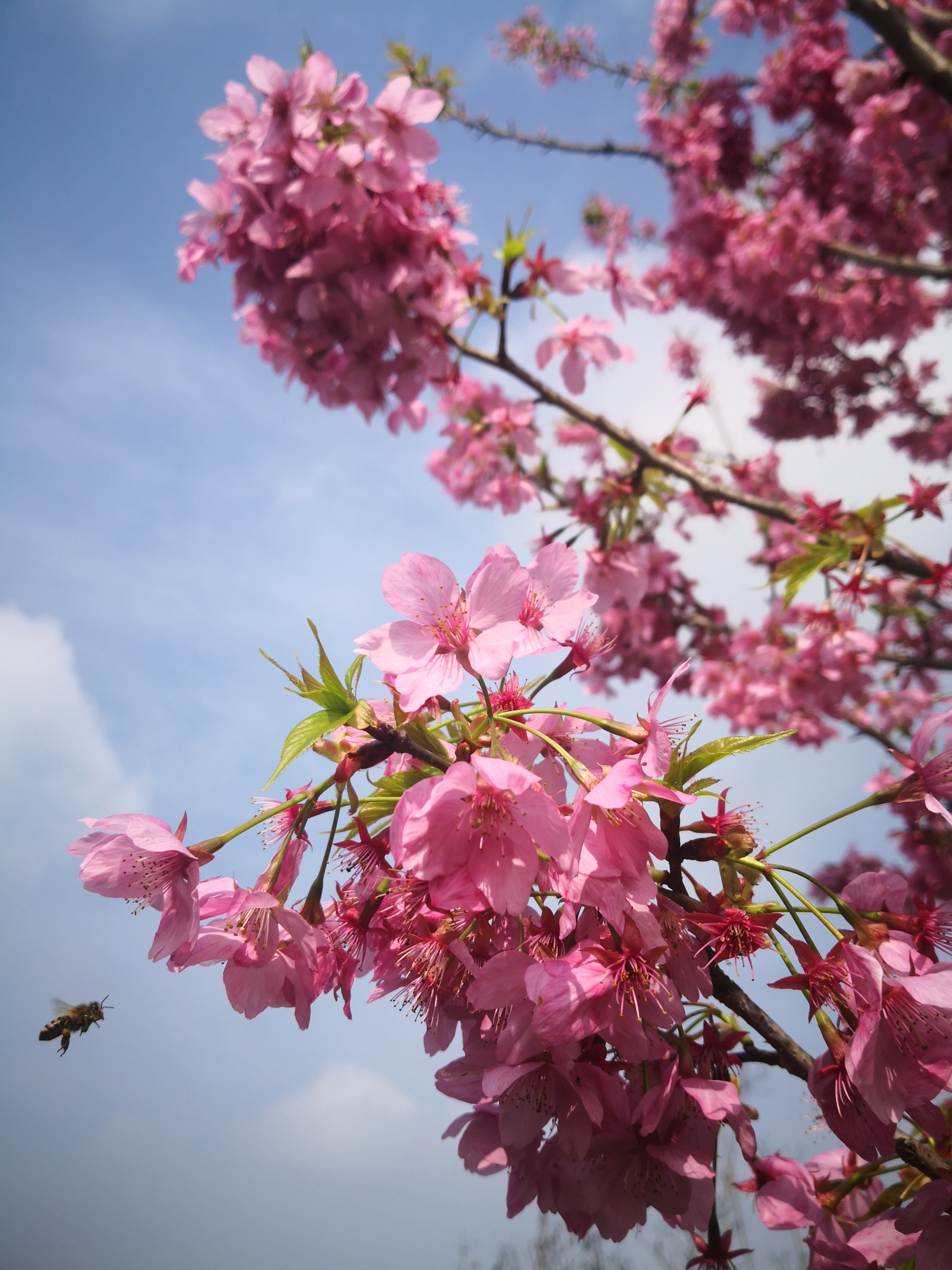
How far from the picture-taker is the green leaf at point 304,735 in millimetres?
1062

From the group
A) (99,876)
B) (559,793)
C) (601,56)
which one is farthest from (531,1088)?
(601,56)

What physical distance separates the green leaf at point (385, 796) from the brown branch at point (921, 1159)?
3.20 feet

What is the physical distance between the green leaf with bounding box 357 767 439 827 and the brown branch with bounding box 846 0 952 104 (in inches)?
148

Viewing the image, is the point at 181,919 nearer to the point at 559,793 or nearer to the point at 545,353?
the point at 559,793

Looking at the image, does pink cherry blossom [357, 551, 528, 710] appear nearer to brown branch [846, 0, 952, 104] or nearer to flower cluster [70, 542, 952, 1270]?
flower cluster [70, 542, 952, 1270]

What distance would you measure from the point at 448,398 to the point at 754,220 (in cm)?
319

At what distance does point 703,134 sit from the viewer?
630 centimetres

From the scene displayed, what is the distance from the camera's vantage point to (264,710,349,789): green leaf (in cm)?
106

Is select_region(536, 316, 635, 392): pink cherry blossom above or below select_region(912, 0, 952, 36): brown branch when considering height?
below

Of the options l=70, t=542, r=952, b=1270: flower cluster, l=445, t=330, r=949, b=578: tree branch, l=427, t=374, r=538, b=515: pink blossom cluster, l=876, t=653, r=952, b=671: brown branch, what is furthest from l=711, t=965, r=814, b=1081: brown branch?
l=876, t=653, r=952, b=671: brown branch

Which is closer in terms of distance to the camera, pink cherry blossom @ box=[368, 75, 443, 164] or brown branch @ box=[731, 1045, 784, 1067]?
brown branch @ box=[731, 1045, 784, 1067]

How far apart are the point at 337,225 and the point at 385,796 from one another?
8.14 feet

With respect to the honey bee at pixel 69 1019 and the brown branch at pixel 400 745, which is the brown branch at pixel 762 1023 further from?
the honey bee at pixel 69 1019

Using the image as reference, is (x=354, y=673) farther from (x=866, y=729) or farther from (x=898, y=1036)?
(x=866, y=729)
